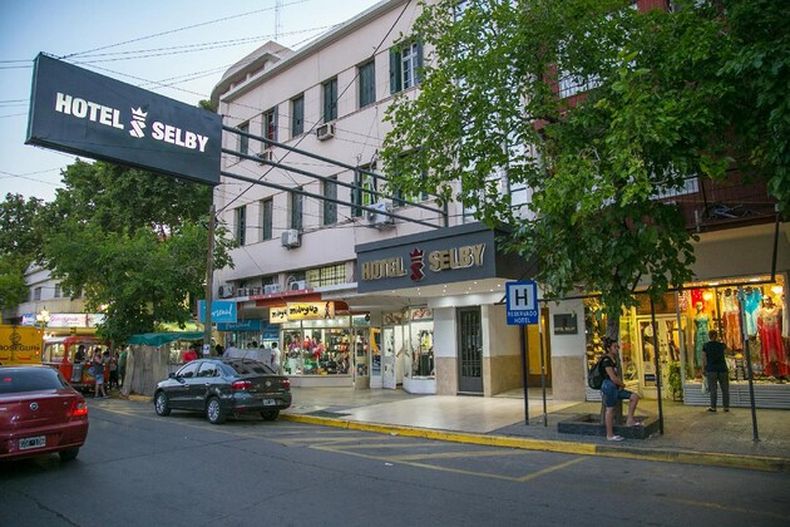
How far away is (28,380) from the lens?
30.8 feet

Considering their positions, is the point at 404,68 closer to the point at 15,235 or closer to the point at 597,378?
the point at 597,378

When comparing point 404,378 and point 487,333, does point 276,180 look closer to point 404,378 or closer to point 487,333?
point 404,378

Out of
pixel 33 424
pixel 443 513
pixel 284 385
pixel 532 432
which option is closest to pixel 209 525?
pixel 443 513

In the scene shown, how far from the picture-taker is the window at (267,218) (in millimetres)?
26483

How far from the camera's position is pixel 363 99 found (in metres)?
22.6

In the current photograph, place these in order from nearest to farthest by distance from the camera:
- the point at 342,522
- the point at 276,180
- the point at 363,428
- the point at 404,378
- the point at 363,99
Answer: the point at 342,522
the point at 363,428
the point at 404,378
the point at 363,99
the point at 276,180

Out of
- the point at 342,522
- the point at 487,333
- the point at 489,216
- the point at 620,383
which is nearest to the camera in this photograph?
the point at 342,522

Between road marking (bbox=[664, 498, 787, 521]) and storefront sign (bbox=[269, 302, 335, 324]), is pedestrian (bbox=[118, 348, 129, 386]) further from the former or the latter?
road marking (bbox=[664, 498, 787, 521])

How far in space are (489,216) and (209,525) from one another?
7412 millimetres

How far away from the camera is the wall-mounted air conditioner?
28.0 metres

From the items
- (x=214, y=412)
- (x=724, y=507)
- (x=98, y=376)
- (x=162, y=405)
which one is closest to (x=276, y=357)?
(x=98, y=376)

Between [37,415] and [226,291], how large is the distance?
19.7 meters

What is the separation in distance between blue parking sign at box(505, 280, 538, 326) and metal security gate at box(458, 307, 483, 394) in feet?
19.6

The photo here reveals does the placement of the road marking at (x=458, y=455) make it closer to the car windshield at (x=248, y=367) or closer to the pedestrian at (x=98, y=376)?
the car windshield at (x=248, y=367)
